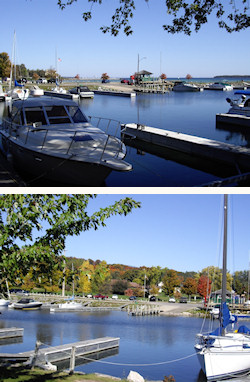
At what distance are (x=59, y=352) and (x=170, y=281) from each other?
5580 cm

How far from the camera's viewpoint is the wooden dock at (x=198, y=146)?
14703 mm

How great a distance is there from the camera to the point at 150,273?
72250 millimetres

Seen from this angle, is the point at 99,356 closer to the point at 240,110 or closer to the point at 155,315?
the point at 240,110

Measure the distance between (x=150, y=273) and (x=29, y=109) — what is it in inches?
2409

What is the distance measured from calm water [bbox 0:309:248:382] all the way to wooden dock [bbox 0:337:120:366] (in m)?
0.66

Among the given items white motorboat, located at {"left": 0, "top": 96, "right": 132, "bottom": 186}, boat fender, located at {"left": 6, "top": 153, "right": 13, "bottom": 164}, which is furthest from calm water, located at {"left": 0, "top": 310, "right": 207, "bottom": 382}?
boat fender, located at {"left": 6, "top": 153, "right": 13, "bottom": 164}

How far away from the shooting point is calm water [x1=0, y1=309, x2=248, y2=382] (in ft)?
56.8

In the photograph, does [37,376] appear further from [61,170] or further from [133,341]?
[133,341]

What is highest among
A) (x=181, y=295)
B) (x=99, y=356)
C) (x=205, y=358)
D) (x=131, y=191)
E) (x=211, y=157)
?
(x=211, y=157)

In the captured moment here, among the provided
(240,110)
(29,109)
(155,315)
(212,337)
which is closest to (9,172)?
(29,109)

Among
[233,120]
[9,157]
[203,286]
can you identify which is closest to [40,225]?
[9,157]

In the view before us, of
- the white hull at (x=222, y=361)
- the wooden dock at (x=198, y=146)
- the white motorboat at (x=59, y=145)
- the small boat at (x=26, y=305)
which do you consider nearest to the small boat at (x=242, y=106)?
the wooden dock at (x=198, y=146)

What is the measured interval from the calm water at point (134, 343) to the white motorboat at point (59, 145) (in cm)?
590

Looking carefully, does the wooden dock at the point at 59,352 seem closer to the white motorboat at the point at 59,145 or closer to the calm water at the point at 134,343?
the calm water at the point at 134,343
